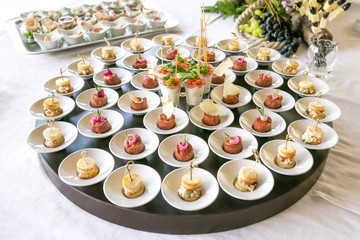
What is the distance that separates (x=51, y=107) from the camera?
193 centimetres

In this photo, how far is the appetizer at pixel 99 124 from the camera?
69.9 inches

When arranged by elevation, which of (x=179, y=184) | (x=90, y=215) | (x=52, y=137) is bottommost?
(x=90, y=215)

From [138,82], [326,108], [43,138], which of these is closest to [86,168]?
[43,138]

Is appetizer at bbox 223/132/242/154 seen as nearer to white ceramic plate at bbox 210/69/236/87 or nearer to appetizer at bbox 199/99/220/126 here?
appetizer at bbox 199/99/220/126

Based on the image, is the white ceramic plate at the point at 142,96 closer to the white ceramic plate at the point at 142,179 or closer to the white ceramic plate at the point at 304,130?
the white ceramic plate at the point at 142,179

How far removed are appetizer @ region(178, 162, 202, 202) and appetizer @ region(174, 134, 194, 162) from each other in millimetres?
173

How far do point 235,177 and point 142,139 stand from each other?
1.83 ft

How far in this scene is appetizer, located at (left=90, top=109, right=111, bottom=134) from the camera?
1775mm

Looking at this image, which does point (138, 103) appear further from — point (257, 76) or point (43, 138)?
point (257, 76)

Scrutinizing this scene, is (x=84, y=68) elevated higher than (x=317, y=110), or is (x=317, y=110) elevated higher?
(x=84, y=68)

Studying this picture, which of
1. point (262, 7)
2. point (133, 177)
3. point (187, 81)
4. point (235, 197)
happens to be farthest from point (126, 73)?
point (262, 7)

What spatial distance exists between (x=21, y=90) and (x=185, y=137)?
1.58 m

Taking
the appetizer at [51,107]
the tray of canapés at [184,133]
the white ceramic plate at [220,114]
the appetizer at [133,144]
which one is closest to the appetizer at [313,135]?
the tray of canapés at [184,133]

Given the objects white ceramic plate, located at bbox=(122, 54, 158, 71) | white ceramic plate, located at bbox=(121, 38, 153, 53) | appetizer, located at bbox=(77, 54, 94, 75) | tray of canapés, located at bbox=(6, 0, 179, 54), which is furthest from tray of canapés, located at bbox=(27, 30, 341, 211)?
tray of canapés, located at bbox=(6, 0, 179, 54)
